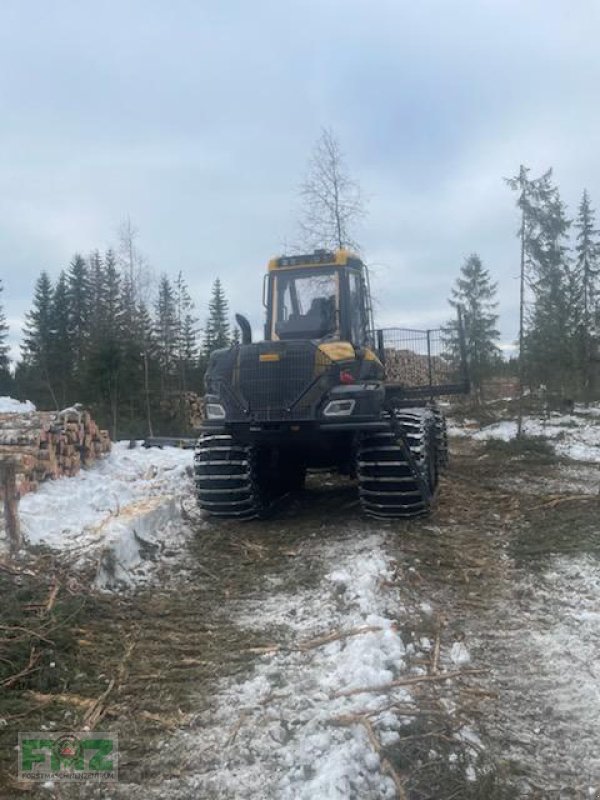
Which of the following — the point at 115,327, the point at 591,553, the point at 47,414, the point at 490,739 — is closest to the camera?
the point at 490,739

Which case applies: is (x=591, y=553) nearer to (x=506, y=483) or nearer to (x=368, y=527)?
(x=368, y=527)

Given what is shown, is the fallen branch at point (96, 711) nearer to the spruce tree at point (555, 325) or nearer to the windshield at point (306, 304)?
the windshield at point (306, 304)

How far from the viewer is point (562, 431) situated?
20281 mm

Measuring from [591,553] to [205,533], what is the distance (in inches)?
172

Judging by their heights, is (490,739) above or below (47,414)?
below

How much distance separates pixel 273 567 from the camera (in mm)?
Answer: 6820

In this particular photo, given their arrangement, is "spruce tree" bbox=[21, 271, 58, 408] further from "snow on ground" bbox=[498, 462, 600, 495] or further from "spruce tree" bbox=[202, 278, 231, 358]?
"snow on ground" bbox=[498, 462, 600, 495]

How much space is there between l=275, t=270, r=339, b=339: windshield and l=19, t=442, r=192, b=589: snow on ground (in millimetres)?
2807

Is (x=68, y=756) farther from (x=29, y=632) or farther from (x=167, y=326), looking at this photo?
(x=167, y=326)

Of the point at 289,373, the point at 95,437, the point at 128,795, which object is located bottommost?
the point at 128,795

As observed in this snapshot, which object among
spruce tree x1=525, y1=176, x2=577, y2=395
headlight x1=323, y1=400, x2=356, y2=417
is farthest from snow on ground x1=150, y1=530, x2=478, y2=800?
spruce tree x1=525, y1=176, x2=577, y2=395

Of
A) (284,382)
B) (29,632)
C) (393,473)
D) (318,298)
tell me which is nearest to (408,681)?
(29,632)

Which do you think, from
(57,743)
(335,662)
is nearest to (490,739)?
(335,662)

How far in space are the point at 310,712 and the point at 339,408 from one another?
171 inches
